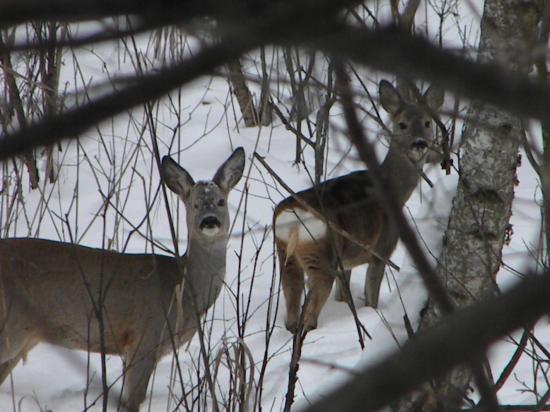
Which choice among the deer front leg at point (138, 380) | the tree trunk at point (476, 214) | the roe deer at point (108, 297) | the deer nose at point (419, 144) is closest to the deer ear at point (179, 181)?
the roe deer at point (108, 297)

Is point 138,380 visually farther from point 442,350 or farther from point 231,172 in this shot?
point 442,350

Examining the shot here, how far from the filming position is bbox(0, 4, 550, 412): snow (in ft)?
14.9

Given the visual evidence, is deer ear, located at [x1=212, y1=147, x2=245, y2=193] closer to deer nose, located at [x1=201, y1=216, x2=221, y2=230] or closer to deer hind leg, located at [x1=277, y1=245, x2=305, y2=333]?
deer nose, located at [x1=201, y1=216, x2=221, y2=230]

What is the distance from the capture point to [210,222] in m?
6.65

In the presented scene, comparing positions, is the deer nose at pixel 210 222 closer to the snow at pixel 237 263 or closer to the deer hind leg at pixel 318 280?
the snow at pixel 237 263

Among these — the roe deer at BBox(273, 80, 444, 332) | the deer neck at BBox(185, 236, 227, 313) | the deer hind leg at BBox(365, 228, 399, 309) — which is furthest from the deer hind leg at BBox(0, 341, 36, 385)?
the deer hind leg at BBox(365, 228, 399, 309)

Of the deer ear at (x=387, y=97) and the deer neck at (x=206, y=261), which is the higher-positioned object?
the deer ear at (x=387, y=97)

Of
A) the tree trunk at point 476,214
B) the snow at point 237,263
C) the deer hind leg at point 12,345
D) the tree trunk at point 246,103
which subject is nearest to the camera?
the tree trunk at point 476,214

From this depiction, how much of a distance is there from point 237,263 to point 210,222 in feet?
5.21

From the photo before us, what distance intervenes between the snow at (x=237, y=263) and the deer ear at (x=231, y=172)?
0.21m

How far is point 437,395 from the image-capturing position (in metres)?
2.39

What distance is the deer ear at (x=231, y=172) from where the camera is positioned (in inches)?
276

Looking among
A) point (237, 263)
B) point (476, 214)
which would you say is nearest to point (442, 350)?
point (476, 214)

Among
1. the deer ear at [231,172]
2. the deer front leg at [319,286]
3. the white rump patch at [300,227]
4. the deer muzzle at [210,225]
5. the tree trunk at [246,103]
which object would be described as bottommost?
the deer front leg at [319,286]
